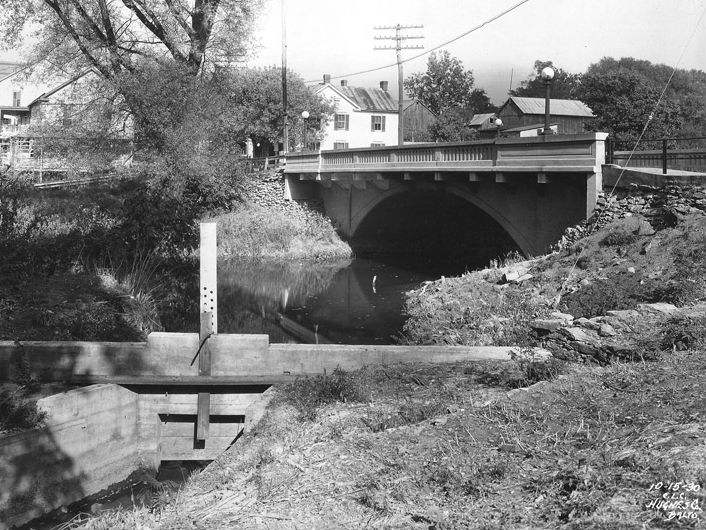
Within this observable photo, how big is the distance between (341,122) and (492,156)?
43.6 m

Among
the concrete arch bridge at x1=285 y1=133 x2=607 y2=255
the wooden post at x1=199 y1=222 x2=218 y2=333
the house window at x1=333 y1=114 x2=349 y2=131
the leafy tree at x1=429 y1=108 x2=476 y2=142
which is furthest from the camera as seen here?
the leafy tree at x1=429 y1=108 x2=476 y2=142

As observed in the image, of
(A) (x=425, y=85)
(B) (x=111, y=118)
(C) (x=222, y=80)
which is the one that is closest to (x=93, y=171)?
(B) (x=111, y=118)

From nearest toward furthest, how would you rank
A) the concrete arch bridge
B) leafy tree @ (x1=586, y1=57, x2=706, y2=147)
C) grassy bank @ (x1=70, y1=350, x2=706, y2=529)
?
grassy bank @ (x1=70, y1=350, x2=706, y2=529), the concrete arch bridge, leafy tree @ (x1=586, y1=57, x2=706, y2=147)

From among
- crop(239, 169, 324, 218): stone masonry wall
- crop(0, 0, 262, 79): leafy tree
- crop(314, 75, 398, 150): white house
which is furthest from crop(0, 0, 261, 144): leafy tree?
crop(314, 75, 398, 150): white house

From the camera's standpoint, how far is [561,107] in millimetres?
62406

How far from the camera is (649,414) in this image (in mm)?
5762

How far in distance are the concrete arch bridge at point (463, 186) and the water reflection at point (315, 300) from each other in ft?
10.6

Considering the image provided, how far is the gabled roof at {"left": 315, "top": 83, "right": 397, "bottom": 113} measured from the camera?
2571 inches

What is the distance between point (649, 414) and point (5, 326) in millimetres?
10517

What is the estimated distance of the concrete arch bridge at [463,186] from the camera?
1858cm

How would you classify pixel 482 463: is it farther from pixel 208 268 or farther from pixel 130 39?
pixel 130 39

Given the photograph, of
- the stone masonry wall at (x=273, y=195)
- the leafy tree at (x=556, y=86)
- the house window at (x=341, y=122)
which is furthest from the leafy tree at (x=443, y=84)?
the stone masonry wall at (x=273, y=195)

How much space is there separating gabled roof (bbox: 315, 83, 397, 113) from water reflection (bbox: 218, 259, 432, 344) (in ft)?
117

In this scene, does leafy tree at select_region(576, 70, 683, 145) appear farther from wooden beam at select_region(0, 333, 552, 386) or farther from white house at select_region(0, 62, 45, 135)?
wooden beam at select_region(0, 333, 552, 386)
